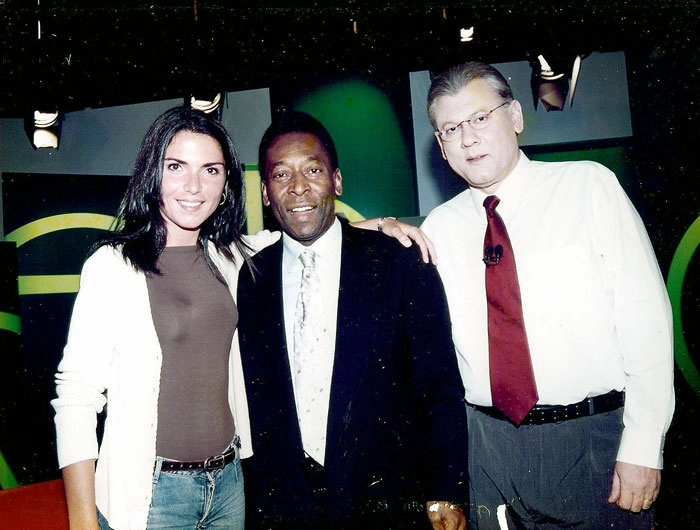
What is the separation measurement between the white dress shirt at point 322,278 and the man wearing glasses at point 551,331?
20.6 inches

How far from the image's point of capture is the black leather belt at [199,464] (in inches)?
65.4

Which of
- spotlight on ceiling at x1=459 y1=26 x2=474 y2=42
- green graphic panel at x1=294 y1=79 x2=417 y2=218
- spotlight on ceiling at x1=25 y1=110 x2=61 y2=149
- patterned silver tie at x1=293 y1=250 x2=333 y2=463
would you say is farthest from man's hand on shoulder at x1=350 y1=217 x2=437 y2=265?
spotlight on ceiling at x1=25 y1=110 x2=61 y2=149

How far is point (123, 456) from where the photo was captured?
1594 mm

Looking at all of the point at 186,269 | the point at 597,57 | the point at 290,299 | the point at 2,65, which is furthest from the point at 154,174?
the point at 597,57

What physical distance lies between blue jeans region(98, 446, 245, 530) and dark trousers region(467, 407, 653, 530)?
3.52 ft

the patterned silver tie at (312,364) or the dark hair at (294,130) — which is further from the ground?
the dark hair at (294,130)

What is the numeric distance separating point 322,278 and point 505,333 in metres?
0.78

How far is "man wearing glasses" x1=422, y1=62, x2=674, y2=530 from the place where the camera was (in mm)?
1759

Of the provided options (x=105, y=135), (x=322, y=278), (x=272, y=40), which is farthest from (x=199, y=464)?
(x=105, y=135)

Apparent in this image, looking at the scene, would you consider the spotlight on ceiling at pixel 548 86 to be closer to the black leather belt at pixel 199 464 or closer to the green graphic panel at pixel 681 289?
the green graphic panel at pixel 681 289

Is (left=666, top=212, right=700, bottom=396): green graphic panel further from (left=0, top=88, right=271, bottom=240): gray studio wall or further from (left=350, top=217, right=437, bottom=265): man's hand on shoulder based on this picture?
(left=0, top=88, right=271, bottom=240): gray studio wall

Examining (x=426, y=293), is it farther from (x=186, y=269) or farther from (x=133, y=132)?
(x=133, y=132)

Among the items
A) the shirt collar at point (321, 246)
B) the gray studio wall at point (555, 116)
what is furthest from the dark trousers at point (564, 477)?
the gray studio wall at point (555, 116)

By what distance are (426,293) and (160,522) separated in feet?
4.17
